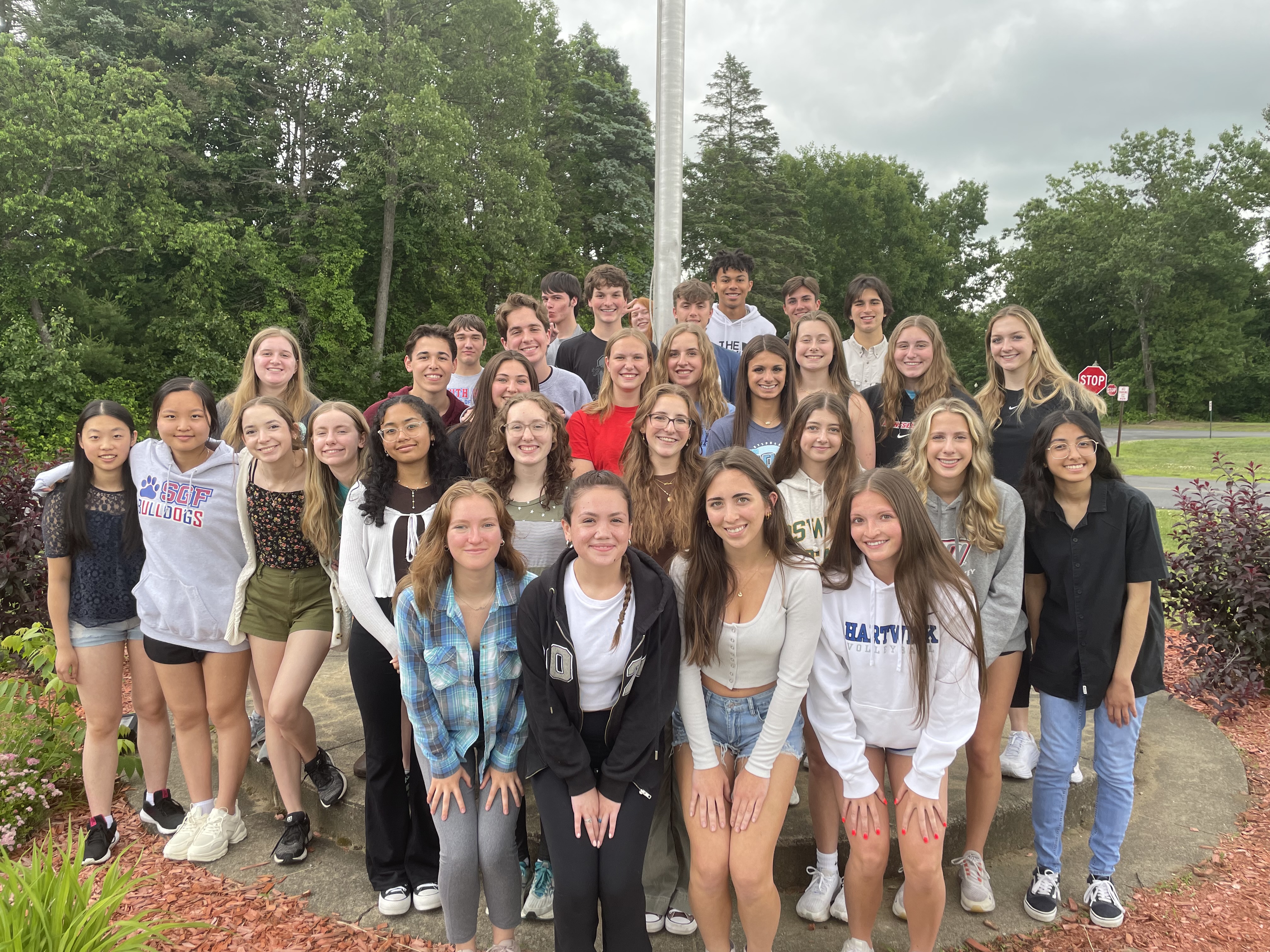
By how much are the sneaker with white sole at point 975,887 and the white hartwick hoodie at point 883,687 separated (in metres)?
0.81

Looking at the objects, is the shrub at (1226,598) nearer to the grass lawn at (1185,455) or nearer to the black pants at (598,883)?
the black pants at (598,883)

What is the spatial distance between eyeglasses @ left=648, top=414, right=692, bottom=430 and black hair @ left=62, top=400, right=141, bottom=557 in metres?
2.63

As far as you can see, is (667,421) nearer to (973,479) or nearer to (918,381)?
(973,479)

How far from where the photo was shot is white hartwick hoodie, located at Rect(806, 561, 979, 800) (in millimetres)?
2953

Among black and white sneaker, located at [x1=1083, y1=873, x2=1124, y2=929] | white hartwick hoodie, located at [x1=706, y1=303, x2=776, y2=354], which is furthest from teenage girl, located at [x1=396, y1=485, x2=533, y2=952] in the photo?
white hartwick hoodie, located at [x1=706, y1=303, x2=776, y2=354]

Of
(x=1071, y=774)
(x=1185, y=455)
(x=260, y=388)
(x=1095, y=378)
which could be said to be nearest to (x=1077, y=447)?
(x=1071, y=774)

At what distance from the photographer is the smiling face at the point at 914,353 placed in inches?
171

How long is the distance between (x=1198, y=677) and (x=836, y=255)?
42.9m

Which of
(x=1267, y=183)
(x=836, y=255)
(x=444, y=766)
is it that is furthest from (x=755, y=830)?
(x=1267, y=183)

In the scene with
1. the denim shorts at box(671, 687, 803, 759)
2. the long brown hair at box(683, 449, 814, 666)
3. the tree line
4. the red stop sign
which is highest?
the tree line

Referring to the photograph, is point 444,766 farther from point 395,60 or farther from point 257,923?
point 395,60

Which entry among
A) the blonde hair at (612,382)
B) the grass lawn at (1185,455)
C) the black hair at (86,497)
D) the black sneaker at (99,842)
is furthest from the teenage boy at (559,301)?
the grass lawn at (1185,455)

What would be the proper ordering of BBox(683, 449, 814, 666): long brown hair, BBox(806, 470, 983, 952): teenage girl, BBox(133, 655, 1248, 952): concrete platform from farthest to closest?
1. BBox(133, 655, 1248, 952): concrete platform
2. BBox(683, 449, 814, 666): long brown hair
3. BBox(806, 470, 983, 952): teenage girl

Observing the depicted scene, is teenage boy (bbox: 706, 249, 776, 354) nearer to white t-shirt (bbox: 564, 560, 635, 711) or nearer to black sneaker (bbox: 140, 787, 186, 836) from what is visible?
white t-shirt (bbox: 564, 560, 635, 711)
